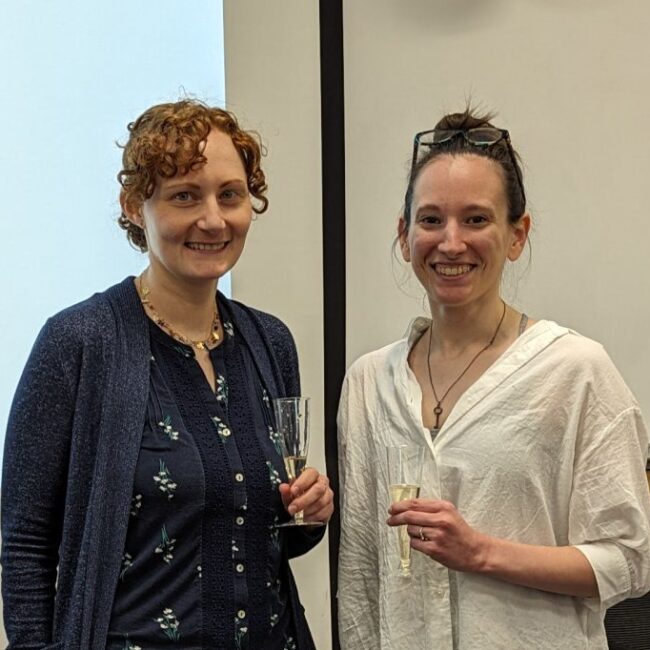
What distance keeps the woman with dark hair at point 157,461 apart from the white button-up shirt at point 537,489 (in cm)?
23

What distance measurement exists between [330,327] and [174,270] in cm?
123

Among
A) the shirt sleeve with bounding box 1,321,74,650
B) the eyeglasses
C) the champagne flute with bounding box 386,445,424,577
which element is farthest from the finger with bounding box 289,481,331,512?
the eyeglasses

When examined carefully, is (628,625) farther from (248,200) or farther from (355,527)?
(248,200)

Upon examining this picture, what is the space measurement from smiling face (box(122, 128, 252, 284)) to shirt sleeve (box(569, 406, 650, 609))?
68 cm

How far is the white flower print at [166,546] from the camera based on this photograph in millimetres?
1395

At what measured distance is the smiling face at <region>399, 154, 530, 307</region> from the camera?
5.06 feet

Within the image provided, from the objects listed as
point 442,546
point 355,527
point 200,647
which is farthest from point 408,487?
point 200,647

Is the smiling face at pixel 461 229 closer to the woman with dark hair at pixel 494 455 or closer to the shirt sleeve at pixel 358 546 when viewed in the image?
the woman with dark hair at pixel 494 455

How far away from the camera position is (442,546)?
1416mm

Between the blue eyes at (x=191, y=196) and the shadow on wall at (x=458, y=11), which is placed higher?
the shadow on wall at (x=458, y=11)

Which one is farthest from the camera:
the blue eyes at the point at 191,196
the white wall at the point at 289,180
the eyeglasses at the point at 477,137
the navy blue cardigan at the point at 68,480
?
the white wall at the point at 289,180

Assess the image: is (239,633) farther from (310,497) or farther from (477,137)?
(477,137)

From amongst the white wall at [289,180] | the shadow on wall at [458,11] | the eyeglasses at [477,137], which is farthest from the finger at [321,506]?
the shadow on wall at [458,11]

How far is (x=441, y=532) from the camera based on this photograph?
55.5 inches
